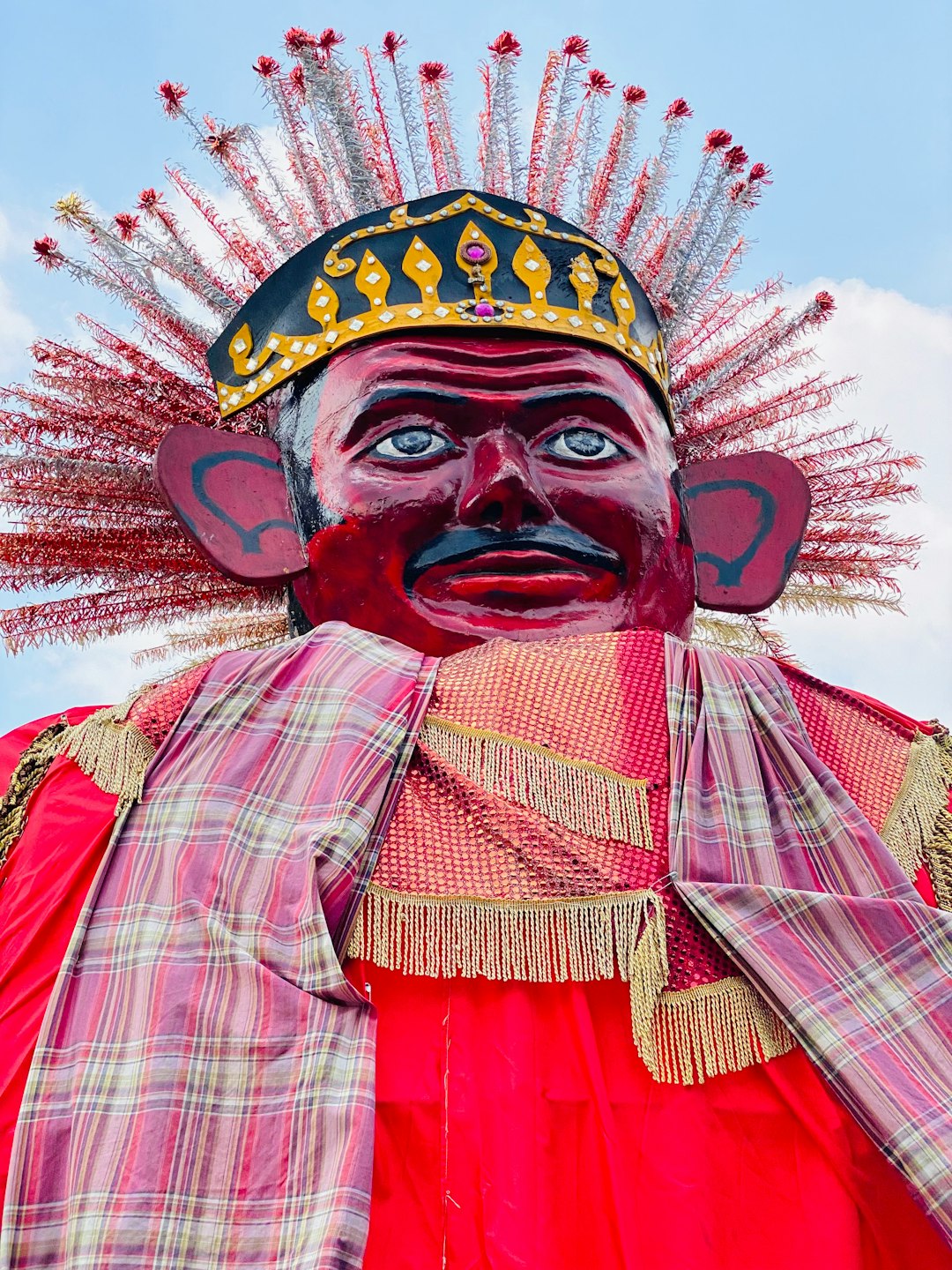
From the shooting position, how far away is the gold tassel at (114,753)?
6.13ft

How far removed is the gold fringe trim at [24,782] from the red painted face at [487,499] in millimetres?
672

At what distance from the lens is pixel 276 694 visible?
2.02 metres

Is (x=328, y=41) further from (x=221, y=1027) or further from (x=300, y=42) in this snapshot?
(x=221, y=1027)

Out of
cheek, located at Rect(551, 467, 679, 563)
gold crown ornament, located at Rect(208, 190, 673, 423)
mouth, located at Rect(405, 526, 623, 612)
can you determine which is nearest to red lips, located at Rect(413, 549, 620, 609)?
mouth, located at Rect(405, 526, 623, 612)

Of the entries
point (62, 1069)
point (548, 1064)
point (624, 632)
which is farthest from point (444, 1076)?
point (624, 632)

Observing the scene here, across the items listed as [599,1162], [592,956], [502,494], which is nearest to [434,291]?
[502,494]

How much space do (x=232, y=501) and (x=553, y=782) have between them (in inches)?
49.8

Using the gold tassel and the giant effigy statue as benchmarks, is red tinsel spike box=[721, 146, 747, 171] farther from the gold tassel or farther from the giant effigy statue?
the gold tassel

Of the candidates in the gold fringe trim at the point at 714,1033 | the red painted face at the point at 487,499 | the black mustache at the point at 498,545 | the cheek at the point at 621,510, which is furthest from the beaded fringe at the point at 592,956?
the cheek at the point at 621,510

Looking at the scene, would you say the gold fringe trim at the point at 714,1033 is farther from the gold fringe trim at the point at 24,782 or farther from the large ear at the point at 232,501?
the large ear at the point at 232,501

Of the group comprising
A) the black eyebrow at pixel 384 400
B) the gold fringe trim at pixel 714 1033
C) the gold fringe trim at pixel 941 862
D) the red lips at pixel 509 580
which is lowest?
the gold fringe trim at pixel 714 1033

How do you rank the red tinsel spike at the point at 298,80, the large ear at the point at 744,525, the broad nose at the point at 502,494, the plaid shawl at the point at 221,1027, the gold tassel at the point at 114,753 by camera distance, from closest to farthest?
the plaid shawl at the point at 221,1027, the gold tassel at the point at 114,753, the broad nose at the point at 502,494, the large ear at the point at 744,525, the red tinsel spike at the point at 298,80

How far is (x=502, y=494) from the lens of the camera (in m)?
2.38

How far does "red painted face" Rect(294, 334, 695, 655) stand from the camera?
2410 mm
